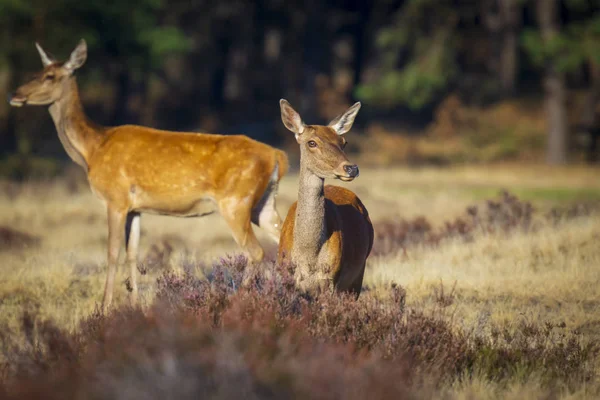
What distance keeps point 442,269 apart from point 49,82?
500 cm

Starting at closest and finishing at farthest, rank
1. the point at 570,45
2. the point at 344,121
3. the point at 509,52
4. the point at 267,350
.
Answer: the point at 267,350
the point at 344,121
the point at 570,45
the point at 509,52

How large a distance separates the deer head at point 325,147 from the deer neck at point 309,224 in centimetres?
13

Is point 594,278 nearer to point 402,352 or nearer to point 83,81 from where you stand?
point 402,352

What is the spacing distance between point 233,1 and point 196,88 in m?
4.57

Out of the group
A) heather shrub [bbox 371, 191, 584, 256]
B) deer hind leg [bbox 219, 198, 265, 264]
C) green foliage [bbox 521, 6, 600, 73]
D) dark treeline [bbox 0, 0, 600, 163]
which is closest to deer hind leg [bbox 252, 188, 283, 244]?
deer hind leg [bbox 219, 198, 265, 264]

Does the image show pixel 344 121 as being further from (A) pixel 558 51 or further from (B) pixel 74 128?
(A) pixel 558 51

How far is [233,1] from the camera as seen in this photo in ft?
146

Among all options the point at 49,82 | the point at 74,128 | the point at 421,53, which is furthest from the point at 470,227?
the point at 421,53

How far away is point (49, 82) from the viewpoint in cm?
1102

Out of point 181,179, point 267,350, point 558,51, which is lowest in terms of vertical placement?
point 267,350

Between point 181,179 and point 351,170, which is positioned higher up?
point 351,170

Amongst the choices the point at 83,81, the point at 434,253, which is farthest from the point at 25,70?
the point at 434,253

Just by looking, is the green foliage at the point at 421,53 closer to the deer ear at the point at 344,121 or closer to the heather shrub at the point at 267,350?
the deer ear at the point at 344,121

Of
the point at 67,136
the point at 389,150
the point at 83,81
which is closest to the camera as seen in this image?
the point at 67,136
